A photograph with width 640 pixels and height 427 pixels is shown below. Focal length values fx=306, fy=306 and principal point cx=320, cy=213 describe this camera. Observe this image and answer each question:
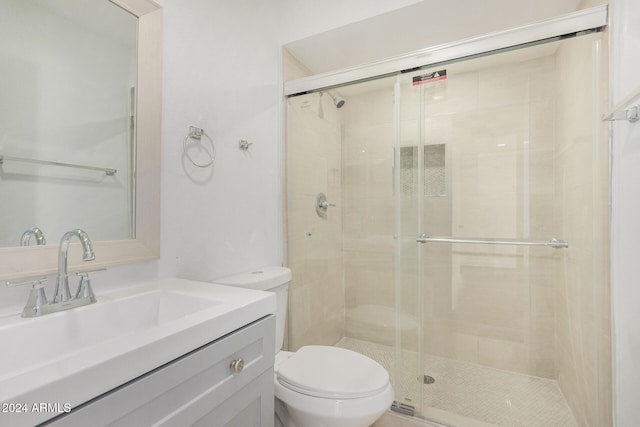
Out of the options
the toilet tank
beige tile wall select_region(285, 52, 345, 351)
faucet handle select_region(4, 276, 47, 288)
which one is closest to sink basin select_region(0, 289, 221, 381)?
faucet handle select_region(4, 276, 47, 288)

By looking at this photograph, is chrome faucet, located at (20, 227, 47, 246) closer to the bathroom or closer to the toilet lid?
the bathroom

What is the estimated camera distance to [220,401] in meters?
0.79

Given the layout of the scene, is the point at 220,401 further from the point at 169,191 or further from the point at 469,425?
Result: the point at 469,425

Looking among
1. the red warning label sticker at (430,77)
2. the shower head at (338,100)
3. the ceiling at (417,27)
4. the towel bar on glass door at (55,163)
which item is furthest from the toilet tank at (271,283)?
the ceiling at (417,27)

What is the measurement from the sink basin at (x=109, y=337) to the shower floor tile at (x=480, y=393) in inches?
47.2

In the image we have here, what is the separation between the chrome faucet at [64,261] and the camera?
0.83 m

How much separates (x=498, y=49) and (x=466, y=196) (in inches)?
33.8

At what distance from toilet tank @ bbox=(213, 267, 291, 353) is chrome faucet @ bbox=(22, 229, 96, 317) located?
21.9 inches

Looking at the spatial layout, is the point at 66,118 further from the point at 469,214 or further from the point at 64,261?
the point at 469,214

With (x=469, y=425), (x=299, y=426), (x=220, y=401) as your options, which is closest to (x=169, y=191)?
(x=220, y=401)

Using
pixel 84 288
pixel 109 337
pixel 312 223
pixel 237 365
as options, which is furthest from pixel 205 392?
pixel 312 223

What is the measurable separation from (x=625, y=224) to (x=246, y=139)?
5.63ft

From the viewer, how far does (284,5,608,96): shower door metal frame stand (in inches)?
51.8

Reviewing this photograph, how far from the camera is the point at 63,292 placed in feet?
2.79
